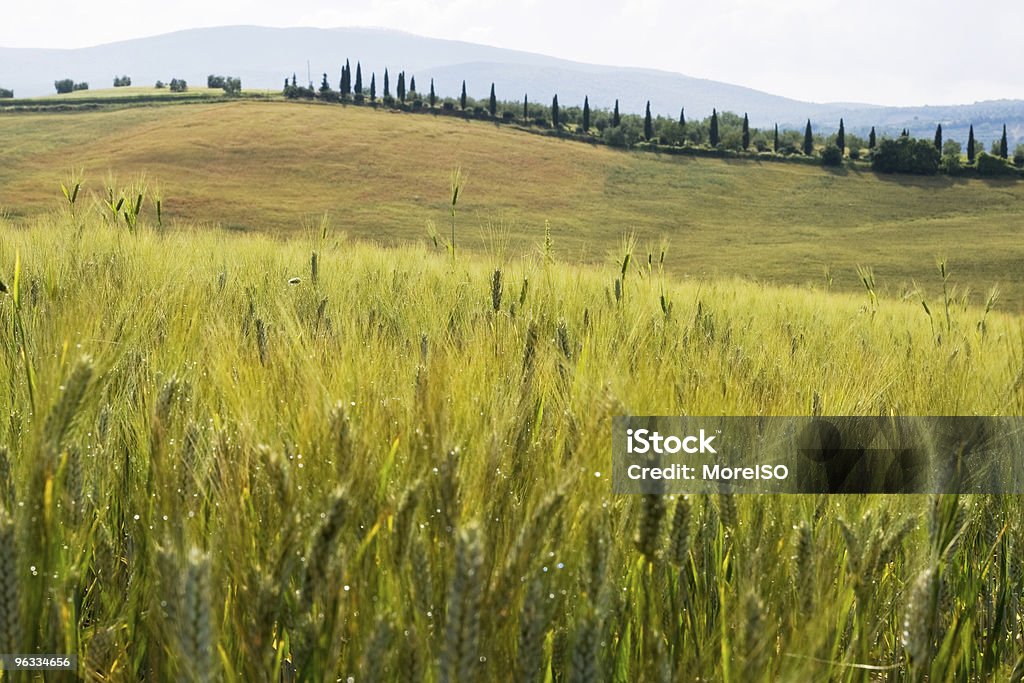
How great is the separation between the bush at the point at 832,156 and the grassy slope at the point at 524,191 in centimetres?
233

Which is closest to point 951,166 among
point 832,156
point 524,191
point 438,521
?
point 832,156

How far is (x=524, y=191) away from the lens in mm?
47406

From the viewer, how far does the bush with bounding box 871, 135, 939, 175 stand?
6084 centimetres

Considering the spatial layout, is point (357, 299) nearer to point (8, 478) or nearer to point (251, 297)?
point (251, 297)

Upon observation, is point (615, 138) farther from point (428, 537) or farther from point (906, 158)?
point (428, 537)

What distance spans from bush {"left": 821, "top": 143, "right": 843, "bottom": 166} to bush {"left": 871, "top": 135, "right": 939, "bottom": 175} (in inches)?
98.4

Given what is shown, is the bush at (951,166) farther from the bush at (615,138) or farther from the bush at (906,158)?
the bush at (615,138)

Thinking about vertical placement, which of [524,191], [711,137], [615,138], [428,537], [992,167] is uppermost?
[711,137]

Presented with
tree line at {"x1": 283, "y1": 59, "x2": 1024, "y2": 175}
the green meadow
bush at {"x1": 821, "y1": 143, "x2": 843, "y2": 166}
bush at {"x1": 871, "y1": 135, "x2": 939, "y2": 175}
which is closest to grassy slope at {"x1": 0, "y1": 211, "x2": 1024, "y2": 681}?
the green meadow

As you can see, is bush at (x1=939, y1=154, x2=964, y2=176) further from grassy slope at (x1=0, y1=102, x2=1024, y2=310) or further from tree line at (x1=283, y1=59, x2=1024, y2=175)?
grassy slope at (x1=0, y1=102, x2=1024, y2=310)

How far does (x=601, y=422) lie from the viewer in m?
1.10

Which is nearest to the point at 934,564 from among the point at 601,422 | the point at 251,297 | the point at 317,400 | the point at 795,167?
the point at 601,422

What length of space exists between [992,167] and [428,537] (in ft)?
229

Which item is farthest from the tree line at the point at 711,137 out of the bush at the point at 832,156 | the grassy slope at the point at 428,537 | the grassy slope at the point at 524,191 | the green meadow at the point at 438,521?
the grassy slope at the point at 428,537
